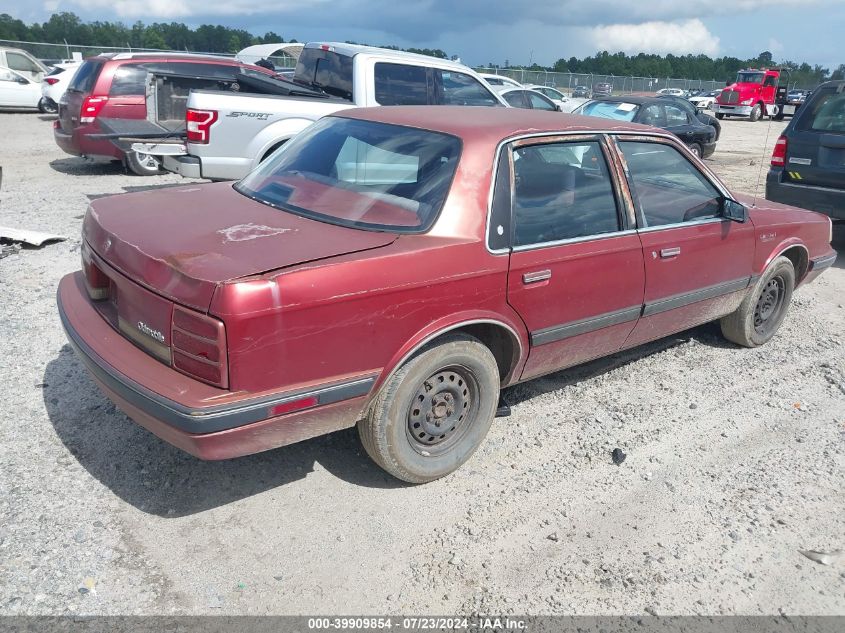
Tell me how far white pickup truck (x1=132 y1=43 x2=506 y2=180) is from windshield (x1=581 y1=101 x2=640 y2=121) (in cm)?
421

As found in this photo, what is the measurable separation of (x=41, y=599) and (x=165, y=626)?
0.50 metres

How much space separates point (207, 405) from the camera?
2609 mm

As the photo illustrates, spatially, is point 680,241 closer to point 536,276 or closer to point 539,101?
point 536,276

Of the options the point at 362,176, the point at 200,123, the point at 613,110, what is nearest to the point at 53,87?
the point at 200,123

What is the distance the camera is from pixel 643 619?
2688mm

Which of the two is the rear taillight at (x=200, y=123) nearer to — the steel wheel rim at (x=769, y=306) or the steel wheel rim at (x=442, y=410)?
the steel wheel rim at (x=442, y=410)

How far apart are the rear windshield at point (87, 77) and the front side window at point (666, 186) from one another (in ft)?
27.9

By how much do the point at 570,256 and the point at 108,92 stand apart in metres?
8.61

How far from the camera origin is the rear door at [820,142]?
748 cm

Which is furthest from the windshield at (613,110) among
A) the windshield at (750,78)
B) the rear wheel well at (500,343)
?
the windshield at (750,78)

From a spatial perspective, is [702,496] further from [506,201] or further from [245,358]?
[245,358]


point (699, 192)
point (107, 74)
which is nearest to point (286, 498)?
point (699, 192)

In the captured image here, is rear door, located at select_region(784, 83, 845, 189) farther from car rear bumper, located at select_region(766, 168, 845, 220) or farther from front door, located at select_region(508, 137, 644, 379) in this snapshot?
front door, located at select_region(508, 137, 644, 379)

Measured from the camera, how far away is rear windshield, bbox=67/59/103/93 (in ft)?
32.4
